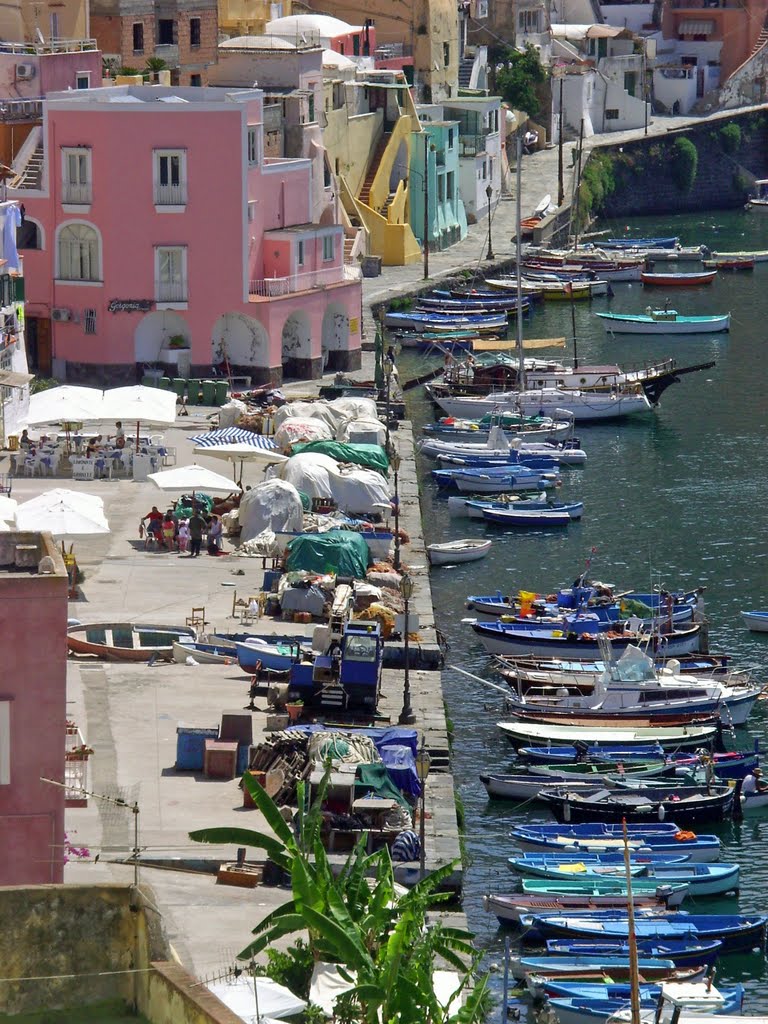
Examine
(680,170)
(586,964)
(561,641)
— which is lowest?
(561,641)

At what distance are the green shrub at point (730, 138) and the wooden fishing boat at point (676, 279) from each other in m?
31.4

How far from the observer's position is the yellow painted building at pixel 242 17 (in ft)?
329

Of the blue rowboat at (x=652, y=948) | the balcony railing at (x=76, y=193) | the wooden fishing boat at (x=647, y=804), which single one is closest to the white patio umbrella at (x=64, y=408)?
the balcony railing at (x=76, y=193)

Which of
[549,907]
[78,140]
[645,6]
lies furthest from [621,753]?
[645,6]

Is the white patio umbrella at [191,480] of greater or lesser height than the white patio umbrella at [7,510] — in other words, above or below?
below

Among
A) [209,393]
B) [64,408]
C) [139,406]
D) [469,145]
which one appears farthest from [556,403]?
[469,145]

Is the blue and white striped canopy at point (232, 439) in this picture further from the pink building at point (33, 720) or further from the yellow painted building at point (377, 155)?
the yellow painted building at point (377, 155)

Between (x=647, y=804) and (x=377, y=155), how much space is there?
205 feet

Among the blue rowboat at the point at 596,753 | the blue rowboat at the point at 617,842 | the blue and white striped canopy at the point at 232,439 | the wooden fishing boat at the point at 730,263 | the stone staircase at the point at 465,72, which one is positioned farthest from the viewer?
the stone staircase at the point at 465,72

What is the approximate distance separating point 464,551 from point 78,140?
19.4m

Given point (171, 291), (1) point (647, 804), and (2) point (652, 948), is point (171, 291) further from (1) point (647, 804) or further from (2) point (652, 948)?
(2) point (652, 948)

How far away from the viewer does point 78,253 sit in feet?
223

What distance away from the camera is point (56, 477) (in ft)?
181

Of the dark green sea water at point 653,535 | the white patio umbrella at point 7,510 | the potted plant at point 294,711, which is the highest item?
the white patio umbrella at point 7,510
